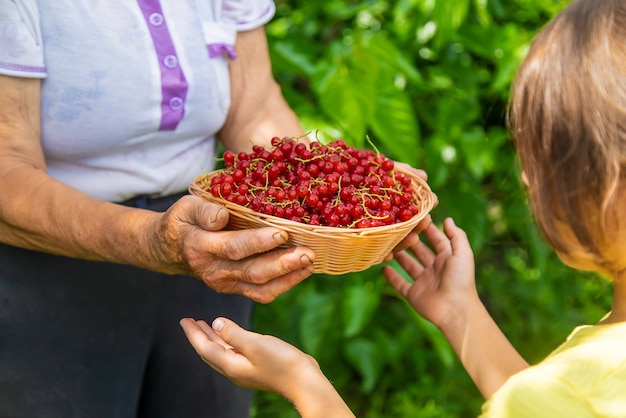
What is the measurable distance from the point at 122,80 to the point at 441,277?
67 cm

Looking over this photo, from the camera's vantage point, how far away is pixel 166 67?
128 centimetres

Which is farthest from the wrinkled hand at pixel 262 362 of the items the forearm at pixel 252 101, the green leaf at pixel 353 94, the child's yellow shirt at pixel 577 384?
the green leaf at pixel 353 94

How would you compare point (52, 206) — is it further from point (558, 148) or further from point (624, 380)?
point (624, 380)

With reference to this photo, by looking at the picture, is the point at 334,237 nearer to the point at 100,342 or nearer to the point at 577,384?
the point at 577,384

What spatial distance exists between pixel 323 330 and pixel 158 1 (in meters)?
1.03

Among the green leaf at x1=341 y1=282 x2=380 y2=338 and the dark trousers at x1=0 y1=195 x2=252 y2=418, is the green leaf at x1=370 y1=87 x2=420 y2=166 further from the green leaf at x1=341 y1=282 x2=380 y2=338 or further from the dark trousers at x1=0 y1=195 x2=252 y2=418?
the dark trousers at x1=0 y1=195 x2=252 y2=418

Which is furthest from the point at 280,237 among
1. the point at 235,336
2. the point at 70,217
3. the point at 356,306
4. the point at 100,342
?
the point at 356,306

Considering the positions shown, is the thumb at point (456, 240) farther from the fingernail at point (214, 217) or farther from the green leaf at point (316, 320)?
the green leaf at point (316, 320)

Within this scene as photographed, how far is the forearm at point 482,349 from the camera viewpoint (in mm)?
1240

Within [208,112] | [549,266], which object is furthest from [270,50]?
[549,266]

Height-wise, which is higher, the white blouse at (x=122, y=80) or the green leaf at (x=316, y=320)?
the white blouse at (x=122, y=80)

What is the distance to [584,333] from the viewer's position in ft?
3.36

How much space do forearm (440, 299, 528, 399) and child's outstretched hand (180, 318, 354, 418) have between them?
29 cm

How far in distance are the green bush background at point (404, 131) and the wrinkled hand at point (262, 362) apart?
0.73m
